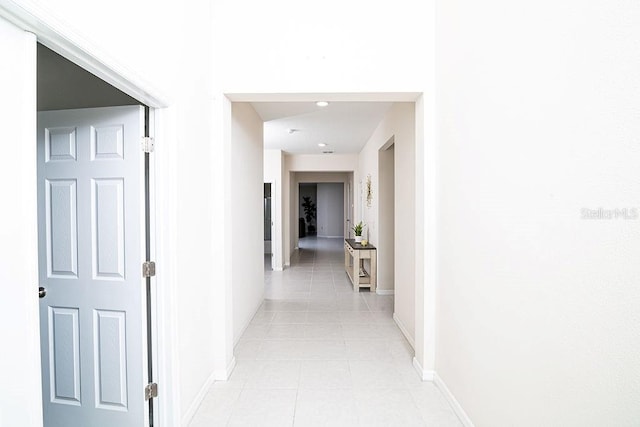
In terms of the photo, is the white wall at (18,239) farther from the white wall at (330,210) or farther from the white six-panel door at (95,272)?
the white wall at (330,210)

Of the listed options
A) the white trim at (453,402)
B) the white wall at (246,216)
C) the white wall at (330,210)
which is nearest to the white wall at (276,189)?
the white wall at (246,216)

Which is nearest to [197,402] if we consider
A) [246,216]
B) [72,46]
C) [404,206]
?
[246,216]

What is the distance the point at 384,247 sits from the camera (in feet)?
16.9

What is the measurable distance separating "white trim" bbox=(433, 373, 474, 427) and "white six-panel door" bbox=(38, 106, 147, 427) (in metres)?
1.89

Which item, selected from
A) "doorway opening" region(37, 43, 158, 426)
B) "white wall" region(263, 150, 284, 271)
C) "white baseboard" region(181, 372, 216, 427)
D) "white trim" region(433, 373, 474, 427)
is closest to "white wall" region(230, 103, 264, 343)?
"white baseboard" region(181, 372, 216, 427)

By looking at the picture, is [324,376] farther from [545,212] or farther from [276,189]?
[276,189]

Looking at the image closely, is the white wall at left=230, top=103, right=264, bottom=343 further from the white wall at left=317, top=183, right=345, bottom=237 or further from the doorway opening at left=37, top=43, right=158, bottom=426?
the white wall at left=317, top=183, right=345, bottom=237

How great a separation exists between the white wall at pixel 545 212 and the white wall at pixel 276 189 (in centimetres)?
529

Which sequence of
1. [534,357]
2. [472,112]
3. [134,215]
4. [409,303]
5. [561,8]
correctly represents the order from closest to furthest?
1. [561,8]
2. [534,357]
3. [134,215]
4. [472,112]
5. [409,303]

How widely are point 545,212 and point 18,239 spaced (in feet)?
6.14

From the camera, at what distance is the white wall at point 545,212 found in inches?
38.5

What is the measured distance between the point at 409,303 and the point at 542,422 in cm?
202

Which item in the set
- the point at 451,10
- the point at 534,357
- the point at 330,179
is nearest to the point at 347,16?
the point at 451,10

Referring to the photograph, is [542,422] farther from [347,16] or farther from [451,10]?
[347,16]
